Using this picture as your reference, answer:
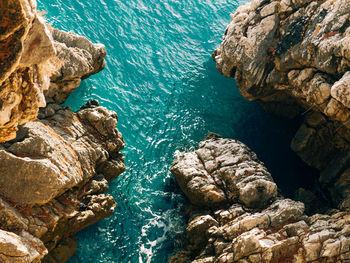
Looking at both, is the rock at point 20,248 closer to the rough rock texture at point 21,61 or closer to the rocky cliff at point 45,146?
the rocky cliff at point 45,146

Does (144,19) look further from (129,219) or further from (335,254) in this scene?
(335,254)

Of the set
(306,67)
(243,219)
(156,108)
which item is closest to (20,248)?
(243,219)

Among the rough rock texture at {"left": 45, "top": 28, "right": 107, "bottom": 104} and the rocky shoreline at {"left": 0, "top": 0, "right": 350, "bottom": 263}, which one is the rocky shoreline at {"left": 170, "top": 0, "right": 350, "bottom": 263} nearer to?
the rocky shoreline at {"left": 0, "top": 0, "right": 350, "bottom": 263}

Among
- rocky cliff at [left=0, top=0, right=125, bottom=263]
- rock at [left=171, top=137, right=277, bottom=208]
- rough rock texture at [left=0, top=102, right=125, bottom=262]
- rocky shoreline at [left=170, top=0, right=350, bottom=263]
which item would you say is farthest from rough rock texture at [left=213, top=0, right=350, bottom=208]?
rough rock texture at [left=0, top=102, right=125, bottom=262]

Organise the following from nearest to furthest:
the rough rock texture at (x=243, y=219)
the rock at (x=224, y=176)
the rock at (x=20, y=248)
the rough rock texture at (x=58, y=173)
A: the rock at (x=20, y=248)
the rough rock texture at (x=243, y=219)
the rough rock texture at (x=58, y=173)
the rock at (x=224, y=176)

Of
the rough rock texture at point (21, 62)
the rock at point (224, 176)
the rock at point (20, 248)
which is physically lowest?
the rock at point (20, 248)

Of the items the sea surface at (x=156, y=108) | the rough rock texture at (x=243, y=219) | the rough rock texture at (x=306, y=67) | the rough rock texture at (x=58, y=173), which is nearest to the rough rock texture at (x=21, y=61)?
the rough rock texture at (x=58, y=173)
